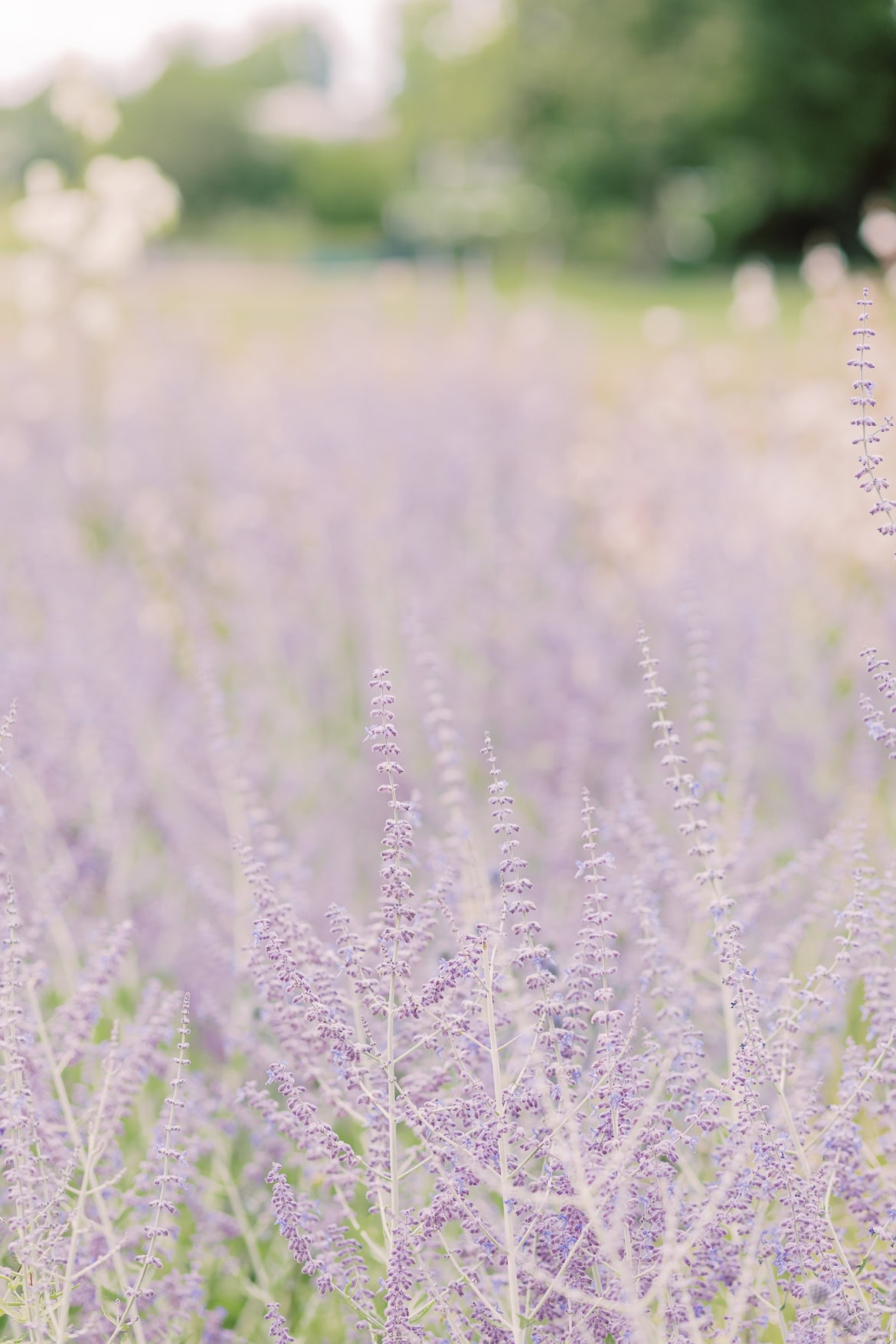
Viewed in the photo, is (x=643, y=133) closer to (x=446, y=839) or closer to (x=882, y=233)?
(x=882, y=233)

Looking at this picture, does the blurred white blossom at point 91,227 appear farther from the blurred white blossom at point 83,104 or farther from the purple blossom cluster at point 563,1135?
the purple blossom cluster at point 563,1135

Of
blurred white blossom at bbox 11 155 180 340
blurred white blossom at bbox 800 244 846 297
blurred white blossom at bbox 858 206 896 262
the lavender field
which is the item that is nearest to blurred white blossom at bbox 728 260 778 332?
the lavender field

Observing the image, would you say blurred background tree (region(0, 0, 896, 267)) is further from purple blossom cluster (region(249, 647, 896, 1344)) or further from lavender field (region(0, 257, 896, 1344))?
purple blossom cluster (region(249, 647, 896, 1344))

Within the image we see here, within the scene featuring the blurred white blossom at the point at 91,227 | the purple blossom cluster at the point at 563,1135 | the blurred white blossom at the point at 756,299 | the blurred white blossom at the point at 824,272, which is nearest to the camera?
the purple blossom cluster at the point at 563,1135

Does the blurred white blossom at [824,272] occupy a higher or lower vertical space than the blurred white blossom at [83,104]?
lower

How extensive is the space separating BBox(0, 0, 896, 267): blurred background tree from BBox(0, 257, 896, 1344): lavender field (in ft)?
76.0

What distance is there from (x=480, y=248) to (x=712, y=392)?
28149mm

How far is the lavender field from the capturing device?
156cm

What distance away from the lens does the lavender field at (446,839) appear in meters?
1.56

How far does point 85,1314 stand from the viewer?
6.45ft

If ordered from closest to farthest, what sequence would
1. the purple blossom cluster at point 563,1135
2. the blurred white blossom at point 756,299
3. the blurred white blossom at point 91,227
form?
the purple blossom cluster at point 563,1135, the blurred white blossom at point 91,227, the blurred white blossom at point 756,299

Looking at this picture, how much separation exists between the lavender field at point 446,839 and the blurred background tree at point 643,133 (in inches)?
912

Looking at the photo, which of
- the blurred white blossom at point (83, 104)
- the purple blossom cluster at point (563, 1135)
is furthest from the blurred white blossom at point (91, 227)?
the purple blossom cluster at point (563, 1135)

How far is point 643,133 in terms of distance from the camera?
29.1 metres
